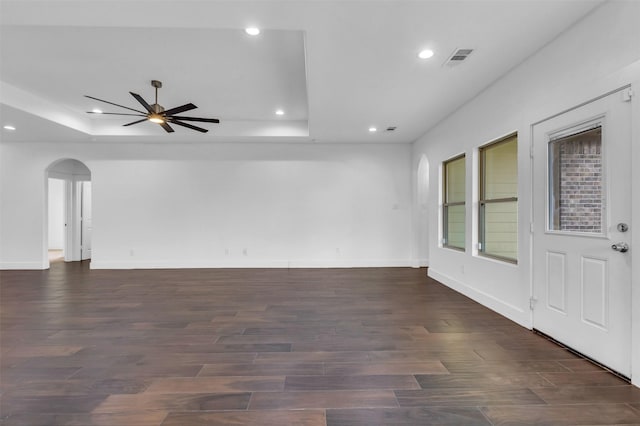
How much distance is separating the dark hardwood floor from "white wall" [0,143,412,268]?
2.50 m

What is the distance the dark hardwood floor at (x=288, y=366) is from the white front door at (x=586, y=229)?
26 cm

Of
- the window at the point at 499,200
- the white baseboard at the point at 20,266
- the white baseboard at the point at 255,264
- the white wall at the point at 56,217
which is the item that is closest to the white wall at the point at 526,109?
the window at the point at 499,200

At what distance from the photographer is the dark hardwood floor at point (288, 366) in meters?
1.78

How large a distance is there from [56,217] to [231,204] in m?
7.75

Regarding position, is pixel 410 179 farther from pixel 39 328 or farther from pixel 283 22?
pixel 39 328

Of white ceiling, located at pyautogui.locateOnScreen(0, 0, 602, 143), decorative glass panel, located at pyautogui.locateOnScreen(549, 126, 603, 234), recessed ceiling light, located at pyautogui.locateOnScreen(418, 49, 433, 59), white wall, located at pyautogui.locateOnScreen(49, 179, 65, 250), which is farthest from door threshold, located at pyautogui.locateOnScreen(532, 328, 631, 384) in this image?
white wall, located at pyautogui.locateOnScreen(49, 179, 65, 250)

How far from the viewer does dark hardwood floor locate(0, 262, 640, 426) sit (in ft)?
5.85

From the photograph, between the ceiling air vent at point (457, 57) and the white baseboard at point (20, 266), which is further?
the white baseboard at point (20, 266)

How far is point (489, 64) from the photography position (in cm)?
315

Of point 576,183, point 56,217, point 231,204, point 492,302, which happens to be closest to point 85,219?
point 56,217

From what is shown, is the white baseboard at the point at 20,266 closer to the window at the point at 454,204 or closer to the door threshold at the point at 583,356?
the window at the point at 454,204

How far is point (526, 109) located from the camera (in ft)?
10.1

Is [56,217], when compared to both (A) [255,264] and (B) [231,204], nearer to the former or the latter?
(B) [231,204]

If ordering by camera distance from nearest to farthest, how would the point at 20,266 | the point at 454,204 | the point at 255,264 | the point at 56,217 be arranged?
the point at 454,204 → the point at 20,266 → the point at 255,264 → the point at 56,217
